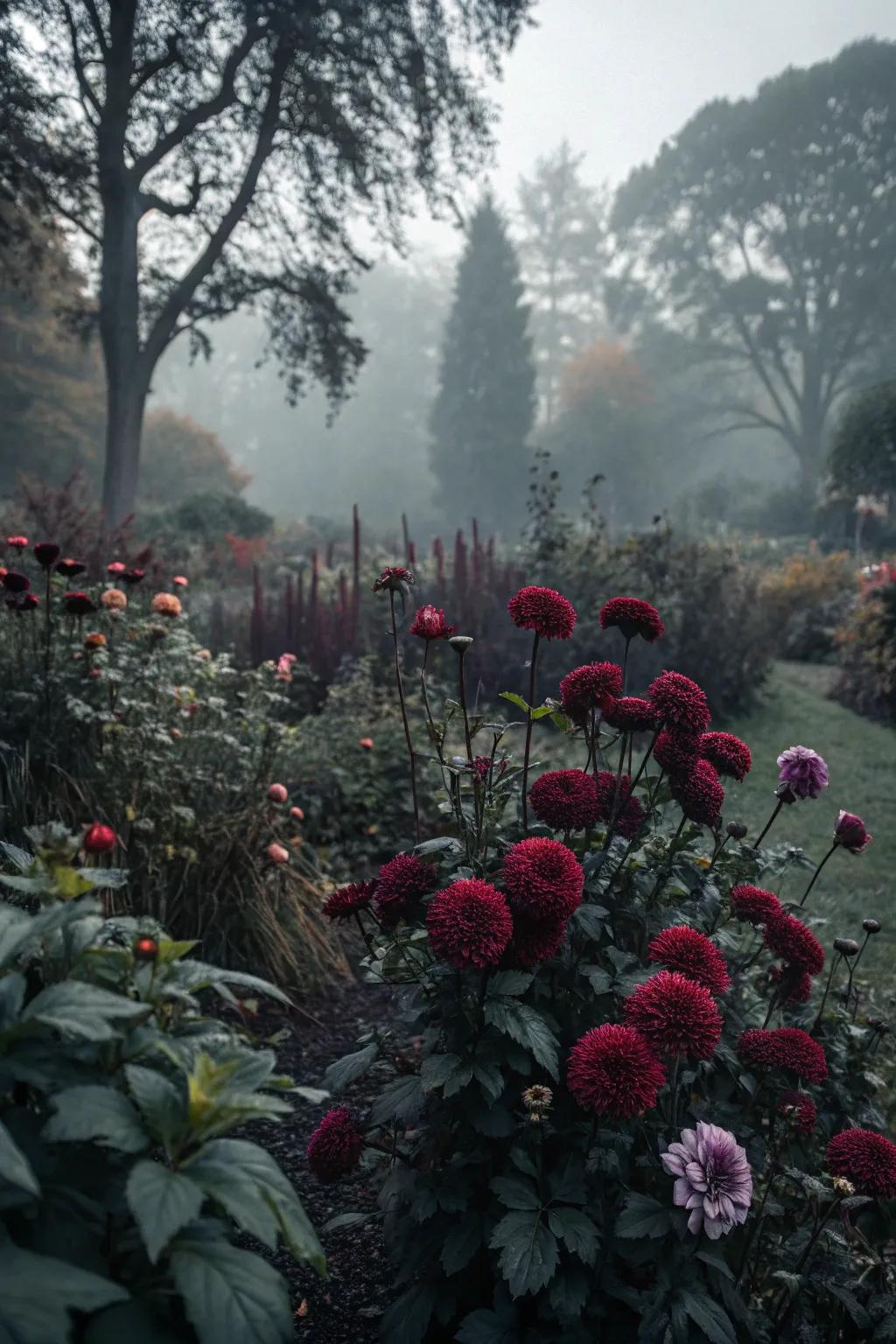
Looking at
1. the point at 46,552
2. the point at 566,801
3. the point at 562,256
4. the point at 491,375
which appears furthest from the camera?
the point at 562,256

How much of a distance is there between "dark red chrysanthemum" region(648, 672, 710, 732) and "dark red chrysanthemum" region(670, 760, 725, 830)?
10cm

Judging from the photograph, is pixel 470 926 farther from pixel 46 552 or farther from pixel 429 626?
pixel 46 552

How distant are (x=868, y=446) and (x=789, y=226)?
60.7 feet

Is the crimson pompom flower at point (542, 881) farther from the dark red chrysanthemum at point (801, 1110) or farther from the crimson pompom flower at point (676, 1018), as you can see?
the dark red chrysanthemum at point (801, 1110)

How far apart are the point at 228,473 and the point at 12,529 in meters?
20.8

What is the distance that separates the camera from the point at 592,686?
1477mm

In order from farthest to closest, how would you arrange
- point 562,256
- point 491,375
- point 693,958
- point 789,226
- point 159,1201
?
1. point 562,256
2. point 491,375
3. point 789,226
4. point 693,958
5. point 159,1201

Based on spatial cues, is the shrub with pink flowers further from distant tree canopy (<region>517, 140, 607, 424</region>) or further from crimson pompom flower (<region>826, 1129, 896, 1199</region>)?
distant tree canopy (<region>517, 140, 607, 424</region>)

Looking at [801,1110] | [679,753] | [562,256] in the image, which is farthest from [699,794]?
[562,256]

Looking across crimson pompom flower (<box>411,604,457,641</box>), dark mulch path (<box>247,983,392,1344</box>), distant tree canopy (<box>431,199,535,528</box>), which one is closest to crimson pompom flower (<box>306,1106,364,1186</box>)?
dark mulch path (<box>247,983,392,1344</box>)

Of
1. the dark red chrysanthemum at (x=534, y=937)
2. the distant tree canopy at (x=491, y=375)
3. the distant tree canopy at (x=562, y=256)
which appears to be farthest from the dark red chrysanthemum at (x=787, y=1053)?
the distant tree canopy at (x=562, y=256)

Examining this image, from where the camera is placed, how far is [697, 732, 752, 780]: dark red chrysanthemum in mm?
1567

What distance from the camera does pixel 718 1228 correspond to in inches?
43.7

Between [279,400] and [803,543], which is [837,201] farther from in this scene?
[279,400]
